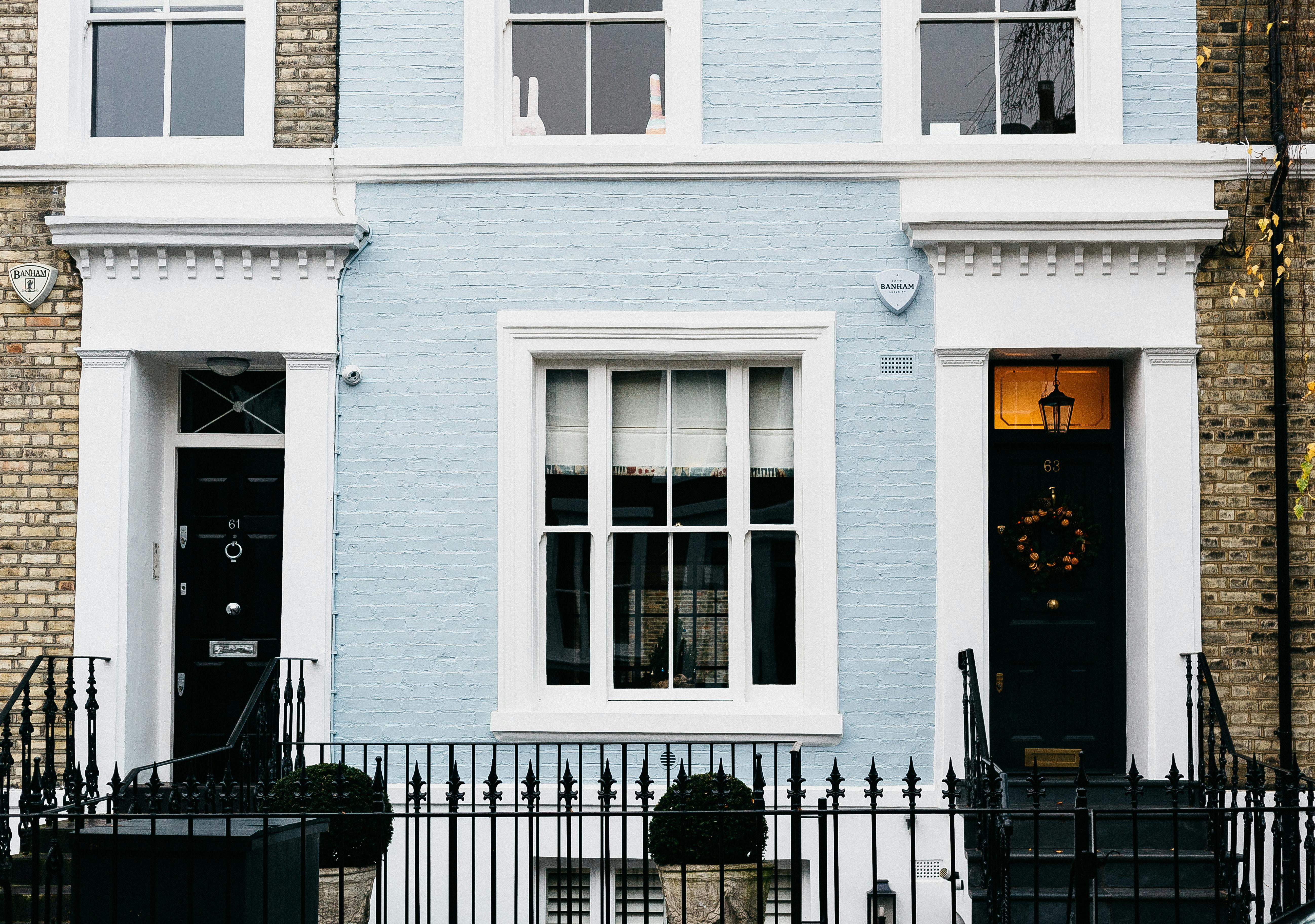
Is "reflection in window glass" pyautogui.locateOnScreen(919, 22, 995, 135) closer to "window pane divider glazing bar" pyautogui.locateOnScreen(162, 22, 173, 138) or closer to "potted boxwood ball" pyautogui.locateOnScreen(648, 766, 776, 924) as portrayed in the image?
"potted boxwood ball" pyautogui.locateOnScreen(648, 766, 776, 924)

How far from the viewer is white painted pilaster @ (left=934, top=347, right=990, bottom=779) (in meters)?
7.42

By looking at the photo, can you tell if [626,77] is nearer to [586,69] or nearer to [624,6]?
[586,69]

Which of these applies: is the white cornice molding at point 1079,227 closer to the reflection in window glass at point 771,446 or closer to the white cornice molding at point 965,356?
the white cornice molding at point 965,356

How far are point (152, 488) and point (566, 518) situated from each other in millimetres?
2804

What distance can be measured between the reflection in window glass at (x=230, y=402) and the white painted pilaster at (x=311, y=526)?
63cm

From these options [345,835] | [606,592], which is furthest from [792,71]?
[345,835]

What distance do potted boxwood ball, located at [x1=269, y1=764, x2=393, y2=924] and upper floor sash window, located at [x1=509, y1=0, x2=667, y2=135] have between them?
168 inches

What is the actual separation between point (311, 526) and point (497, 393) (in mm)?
1440

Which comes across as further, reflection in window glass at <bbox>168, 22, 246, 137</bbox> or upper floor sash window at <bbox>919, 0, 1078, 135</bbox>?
reflection in window glass at <bbox>168, 22, 246, 137</bbox>

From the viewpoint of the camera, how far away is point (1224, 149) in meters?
7.60

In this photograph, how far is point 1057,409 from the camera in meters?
7.96

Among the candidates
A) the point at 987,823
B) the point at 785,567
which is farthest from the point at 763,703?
the point at 987,823

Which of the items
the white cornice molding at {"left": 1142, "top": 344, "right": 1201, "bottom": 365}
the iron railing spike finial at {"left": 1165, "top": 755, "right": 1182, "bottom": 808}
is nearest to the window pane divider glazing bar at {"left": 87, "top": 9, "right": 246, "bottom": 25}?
the white cornice molding at {"left": 1142, "top": 344, "right": 1201, "bottom": 365}

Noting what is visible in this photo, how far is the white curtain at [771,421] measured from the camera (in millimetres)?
7840
